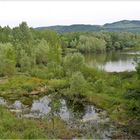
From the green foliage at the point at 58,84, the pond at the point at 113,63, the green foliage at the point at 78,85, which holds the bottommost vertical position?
the pond at the point at 113,63

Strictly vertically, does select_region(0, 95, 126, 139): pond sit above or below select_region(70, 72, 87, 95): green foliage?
below

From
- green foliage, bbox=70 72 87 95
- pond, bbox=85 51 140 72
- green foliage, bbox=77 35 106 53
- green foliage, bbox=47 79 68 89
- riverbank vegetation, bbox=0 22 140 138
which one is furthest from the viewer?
green foliage, bbox=77 35 106 53

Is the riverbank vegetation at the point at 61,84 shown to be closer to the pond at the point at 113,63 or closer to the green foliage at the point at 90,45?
the pond at the point at 113,63

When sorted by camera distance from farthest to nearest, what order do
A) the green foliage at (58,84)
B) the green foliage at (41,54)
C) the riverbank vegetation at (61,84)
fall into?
the green foliage at (41,54), the green foliage at (58,84), the riverbank vegetation at (61,84)

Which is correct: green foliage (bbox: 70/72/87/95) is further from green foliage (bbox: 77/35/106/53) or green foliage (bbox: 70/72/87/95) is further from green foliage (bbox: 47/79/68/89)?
green foliage (bbox: 77/35/106/53)

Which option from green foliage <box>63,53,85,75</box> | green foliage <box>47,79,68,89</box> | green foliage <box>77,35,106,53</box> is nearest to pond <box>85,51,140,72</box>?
green foliage <box>63,53,85,75</box>

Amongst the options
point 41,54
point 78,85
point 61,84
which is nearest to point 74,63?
point 61,84

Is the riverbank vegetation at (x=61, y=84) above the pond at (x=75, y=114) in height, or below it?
above

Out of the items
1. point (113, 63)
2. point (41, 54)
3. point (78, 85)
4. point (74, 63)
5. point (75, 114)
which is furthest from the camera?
point (113, 63)

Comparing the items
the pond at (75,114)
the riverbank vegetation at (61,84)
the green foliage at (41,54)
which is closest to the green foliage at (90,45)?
the riverbank vegetation at (61,84)

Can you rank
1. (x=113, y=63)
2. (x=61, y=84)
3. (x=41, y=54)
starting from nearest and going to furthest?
(x=61, y=84)
(x=41, y=54)
(x=113, y=63)

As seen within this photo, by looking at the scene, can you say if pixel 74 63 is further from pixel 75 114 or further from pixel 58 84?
pixel 75 114

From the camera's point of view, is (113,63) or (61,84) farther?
(113,63)

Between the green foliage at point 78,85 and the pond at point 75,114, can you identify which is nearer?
the pond at point 75,114
